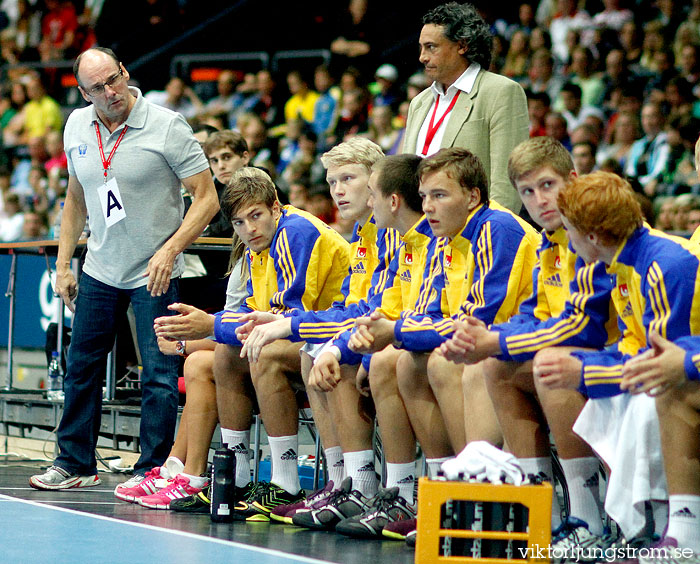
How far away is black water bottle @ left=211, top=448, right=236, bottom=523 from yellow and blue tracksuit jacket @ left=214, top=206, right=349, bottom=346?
47 cm

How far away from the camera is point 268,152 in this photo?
11.2 meters

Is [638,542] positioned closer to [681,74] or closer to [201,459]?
[201,459]

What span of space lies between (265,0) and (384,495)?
35.5ft

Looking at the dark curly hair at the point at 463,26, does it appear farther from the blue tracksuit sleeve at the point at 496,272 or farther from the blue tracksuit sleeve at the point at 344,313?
the blue tracksuit sleeve at the point at 496,272

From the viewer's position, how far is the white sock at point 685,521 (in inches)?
118

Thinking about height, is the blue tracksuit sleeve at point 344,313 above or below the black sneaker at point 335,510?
above

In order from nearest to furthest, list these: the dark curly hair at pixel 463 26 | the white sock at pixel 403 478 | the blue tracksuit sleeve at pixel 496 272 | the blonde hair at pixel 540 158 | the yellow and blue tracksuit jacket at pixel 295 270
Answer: the blonde hair at pixel 540 158 < the blue tracksuit sleeve at pixel 496 272 < the white sock at pixel 403 478 < the yellow and blue tracksuit jacket at pixel 295 270 < the dark curly hair at pixel 463 26

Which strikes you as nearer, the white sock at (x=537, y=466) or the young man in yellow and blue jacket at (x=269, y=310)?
the white sock at (x=537, y=466)

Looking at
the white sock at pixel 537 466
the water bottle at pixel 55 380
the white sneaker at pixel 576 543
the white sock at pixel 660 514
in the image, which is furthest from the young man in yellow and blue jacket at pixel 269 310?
the water bottle at pixel 55 380

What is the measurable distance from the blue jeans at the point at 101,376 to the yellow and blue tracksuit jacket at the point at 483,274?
1.54 metres

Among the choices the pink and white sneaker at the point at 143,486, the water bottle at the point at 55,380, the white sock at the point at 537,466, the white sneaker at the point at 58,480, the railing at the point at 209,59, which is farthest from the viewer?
the railing at the point at 209,59

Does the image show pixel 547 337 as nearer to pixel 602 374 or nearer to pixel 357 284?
pixel 602 374

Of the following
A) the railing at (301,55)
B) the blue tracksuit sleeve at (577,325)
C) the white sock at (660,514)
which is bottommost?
the white sock at (660,514)

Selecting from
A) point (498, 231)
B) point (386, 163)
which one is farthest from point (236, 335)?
point (498, 231)
